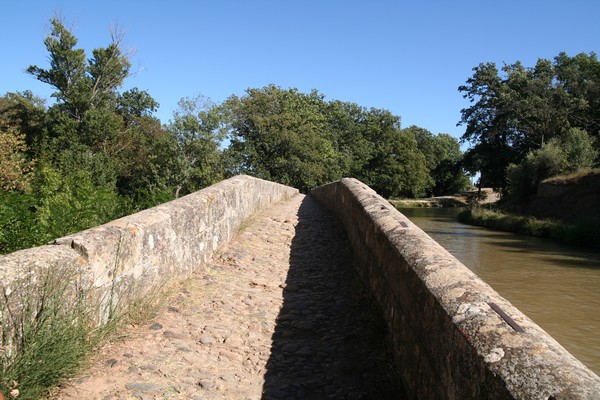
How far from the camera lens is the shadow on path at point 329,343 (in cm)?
293

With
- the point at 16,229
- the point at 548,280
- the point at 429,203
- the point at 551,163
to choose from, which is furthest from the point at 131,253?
the point at 429,203

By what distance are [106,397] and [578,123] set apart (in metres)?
44.7

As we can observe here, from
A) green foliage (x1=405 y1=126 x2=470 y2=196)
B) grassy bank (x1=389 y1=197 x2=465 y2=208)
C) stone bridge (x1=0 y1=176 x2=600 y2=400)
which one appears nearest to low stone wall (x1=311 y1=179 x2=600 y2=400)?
stone bridge (x1=0 y1=176 x2=600 y2=400)

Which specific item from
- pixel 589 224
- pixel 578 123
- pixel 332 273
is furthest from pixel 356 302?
pixel 578 123

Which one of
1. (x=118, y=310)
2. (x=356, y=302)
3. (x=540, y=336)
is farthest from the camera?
(x=356, y=302)

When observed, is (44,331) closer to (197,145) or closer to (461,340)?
(461,340)

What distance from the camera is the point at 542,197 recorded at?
29.4 meters

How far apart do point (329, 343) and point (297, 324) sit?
0.51 m

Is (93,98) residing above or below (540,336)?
above

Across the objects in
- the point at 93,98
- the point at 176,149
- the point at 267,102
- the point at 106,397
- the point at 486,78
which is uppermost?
the point at 486,78

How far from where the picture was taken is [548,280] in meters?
13.6

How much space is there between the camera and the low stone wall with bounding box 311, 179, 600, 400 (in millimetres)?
1524

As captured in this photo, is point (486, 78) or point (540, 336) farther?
point (486, 78)

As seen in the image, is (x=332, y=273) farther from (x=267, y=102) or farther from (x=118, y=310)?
(x=267, y=102)
